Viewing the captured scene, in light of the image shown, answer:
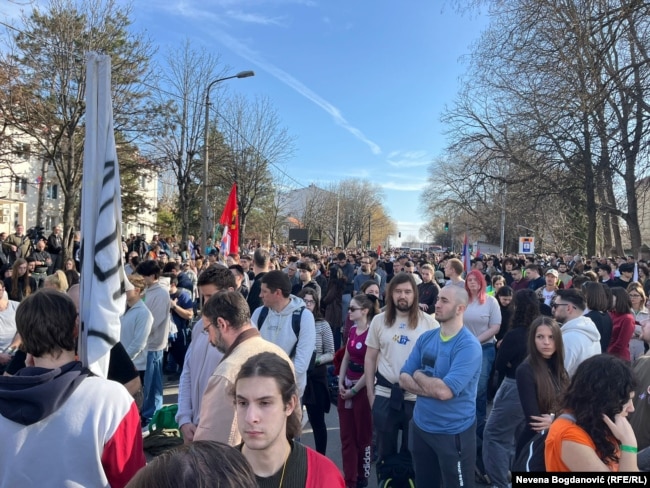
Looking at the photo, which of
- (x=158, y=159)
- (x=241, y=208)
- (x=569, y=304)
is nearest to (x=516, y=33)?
(x=569, y=304)

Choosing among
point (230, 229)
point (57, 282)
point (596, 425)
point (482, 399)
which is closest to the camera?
point (596, 425)

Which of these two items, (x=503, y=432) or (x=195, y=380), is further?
(x=503, y=432)

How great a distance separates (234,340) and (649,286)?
9.50m

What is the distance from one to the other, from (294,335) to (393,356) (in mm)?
876

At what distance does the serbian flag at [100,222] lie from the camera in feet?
8.15

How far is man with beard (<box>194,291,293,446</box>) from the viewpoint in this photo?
2.48 meters

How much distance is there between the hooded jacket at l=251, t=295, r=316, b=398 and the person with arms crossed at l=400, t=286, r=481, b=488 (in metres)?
0.93

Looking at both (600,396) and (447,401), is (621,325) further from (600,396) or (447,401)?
(600,396)

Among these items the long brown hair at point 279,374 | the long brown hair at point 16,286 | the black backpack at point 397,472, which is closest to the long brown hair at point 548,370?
the black backpack at point 397,472

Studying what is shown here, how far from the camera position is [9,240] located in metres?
12.8

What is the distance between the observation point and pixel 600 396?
2494mm

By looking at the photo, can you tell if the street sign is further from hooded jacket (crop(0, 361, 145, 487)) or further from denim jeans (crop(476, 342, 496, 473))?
hooded jacket (crop(0, 361, 145, 487))

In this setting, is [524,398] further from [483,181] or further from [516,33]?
[483,181]

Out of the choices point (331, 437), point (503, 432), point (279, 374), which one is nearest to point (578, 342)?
point (503, 432)
